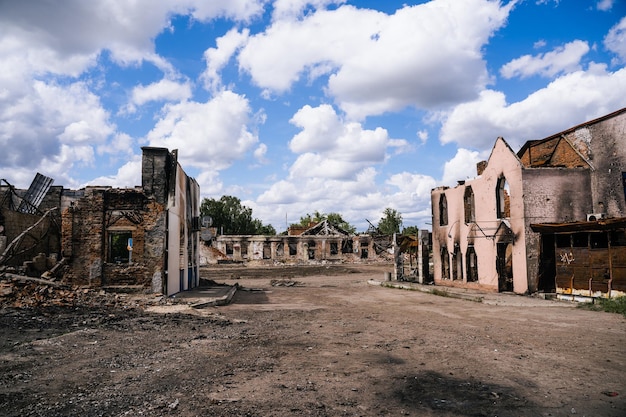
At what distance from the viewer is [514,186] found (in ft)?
66.8

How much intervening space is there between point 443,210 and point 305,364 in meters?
21.8

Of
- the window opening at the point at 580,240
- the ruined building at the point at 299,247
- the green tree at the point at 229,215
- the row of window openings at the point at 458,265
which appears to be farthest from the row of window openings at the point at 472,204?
the green tree at the point at 229,215

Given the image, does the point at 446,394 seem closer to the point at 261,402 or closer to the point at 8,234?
the point at 261,402

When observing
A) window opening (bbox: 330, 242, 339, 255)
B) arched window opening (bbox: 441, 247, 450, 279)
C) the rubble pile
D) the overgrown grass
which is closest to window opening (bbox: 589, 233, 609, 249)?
the overgrown grass

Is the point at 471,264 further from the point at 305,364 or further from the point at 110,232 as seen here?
the point at 305,364

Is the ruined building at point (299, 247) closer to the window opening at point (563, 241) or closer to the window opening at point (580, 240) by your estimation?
the window opening at point (563, 241)

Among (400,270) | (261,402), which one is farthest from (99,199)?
(400,270)

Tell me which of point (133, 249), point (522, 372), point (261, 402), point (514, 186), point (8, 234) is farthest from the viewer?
point (514, 186)

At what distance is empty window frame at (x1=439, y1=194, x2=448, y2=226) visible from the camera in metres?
27.4

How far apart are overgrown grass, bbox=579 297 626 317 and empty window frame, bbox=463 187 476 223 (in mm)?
8891

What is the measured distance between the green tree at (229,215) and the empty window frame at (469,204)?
53.8 m

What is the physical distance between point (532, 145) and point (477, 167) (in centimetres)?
308

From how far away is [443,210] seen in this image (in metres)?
27.6

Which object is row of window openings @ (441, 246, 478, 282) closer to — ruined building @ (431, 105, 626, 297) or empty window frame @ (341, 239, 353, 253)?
ruined building @ (431, 105, 626, 297)
